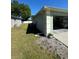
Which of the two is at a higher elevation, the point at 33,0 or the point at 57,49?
the point at 33,0

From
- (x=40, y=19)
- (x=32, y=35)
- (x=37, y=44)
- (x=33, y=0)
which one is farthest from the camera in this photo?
(x=40, y=19)

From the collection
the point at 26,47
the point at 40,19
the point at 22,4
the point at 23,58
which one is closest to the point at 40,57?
the point at 23,58

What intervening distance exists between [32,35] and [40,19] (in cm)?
126

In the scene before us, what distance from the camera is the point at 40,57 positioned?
1.55 m
